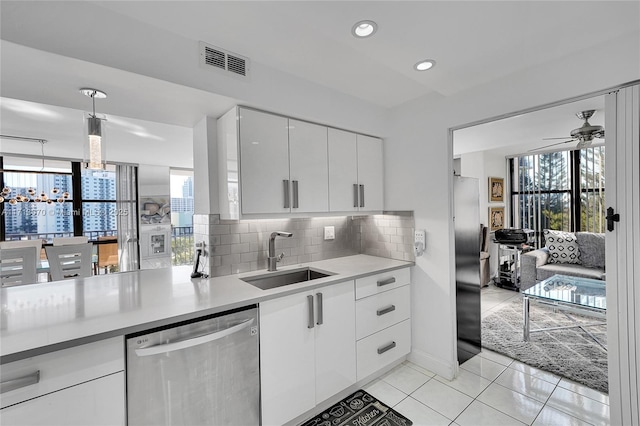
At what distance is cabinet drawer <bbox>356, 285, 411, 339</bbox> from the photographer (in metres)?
2.17

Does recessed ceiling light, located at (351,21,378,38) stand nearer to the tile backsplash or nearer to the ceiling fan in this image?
the tile backsplash

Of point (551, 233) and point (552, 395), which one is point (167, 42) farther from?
point (551, 233)

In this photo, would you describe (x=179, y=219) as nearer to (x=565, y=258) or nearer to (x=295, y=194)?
(x=295, y=194)

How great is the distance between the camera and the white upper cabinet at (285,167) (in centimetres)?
191

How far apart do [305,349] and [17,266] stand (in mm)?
3625

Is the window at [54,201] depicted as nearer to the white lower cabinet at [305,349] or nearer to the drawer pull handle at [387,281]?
the white lower cabinet at [305,349]

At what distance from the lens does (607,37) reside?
5.12ft

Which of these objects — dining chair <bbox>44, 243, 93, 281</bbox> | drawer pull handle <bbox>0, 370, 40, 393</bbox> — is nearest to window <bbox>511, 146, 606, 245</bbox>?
drawer pull handle <bbox>0, 370, 40, 393</bbox>

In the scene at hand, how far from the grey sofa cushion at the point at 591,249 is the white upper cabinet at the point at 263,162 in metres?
4.57

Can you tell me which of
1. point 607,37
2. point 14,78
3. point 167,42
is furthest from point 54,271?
point 607,37

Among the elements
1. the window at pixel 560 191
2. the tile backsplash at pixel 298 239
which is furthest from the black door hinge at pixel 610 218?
the window at pixel 560 191

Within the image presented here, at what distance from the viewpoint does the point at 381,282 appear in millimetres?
2311

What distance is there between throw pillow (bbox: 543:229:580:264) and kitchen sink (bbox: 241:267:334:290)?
13.5ft

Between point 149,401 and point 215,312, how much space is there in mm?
470
